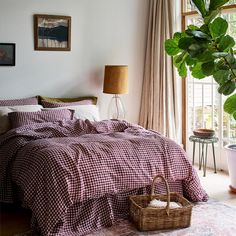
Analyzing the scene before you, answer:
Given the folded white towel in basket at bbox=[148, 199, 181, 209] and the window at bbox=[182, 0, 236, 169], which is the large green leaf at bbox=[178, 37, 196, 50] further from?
the window at bbox=[182, 0, 236, 169]

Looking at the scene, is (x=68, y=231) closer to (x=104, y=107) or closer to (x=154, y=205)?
(x=154, y=205)

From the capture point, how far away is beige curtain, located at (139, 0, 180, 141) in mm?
5281

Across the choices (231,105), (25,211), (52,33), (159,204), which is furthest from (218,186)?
(231,105)

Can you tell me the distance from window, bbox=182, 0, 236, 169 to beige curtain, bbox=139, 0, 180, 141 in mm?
218

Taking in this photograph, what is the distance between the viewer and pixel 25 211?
3.62 metres

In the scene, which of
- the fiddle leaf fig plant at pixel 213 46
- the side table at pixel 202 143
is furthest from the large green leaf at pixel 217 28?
the side table at pixel 202 143

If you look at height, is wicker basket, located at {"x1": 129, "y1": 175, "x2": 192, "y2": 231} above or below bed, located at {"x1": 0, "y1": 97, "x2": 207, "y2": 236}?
below

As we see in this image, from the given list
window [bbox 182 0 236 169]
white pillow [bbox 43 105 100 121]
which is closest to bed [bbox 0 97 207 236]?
white pillow [bbox 43 105 100 121]

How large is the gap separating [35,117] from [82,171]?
1363 mm

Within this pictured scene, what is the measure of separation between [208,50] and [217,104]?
414cm

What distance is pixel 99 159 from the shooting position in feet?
10.5

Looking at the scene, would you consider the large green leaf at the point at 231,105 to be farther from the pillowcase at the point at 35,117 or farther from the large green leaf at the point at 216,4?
the pillowcase at the point at 35,117

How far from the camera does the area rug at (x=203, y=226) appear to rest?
3079 millimetres

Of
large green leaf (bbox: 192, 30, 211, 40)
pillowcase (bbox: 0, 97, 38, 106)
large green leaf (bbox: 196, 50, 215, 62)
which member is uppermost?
large green leaf (bbox: 192, 30, 211, 40)
